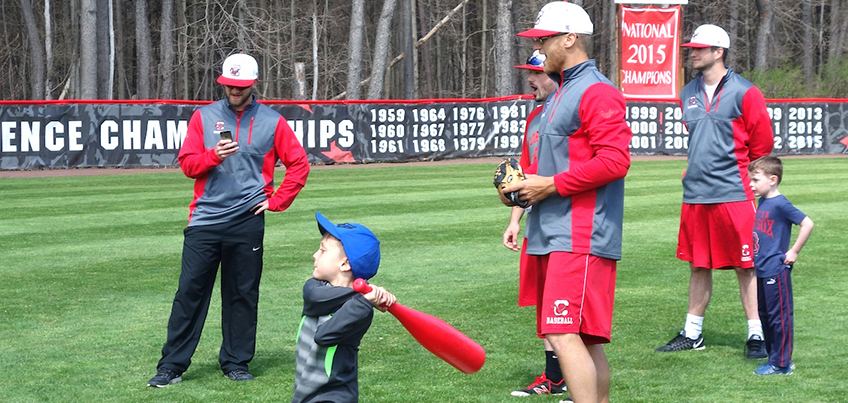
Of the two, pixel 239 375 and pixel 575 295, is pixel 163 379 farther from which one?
pixel 575 295

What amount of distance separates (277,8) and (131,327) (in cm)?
4819

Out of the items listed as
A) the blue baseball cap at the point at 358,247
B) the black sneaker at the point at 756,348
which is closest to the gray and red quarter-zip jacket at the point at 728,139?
the black sneaker at the point at 756,348

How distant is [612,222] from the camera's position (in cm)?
460

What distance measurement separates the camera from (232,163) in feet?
20.4

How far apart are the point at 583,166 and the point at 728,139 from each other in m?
2.63

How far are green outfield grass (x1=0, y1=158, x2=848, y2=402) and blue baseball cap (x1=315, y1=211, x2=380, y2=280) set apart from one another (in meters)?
2.06

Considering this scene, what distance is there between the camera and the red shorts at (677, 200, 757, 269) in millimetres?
6594

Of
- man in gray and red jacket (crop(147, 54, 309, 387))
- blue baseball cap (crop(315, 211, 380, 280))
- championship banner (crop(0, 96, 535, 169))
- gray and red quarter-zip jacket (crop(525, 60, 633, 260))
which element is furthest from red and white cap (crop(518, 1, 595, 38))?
championship banner (crop(0, 96, 535, 169))

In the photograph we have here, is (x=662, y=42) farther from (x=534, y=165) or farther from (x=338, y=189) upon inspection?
(x=534, y=165)

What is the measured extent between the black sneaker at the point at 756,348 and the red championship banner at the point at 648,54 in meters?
22.1

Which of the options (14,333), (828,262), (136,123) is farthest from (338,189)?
(14,333)

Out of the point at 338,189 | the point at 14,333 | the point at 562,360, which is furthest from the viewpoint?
the point at 338,189

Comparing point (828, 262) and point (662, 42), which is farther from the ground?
point (662, 42)

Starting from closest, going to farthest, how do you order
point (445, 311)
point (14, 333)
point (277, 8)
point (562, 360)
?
point (562, 360), point (14, 333), point (445, 311), point (277, 8)
